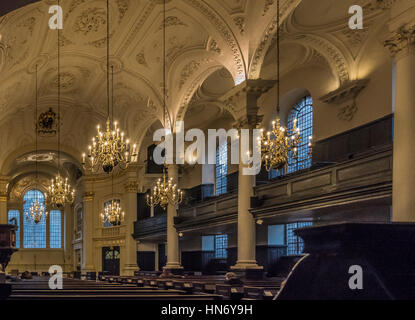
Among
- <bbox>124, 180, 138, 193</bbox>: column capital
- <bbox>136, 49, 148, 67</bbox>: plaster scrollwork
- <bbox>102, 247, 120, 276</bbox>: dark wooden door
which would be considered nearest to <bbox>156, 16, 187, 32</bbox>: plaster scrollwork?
<bbox>136, 49, 148, 67</bbox>: plaster scrollwork

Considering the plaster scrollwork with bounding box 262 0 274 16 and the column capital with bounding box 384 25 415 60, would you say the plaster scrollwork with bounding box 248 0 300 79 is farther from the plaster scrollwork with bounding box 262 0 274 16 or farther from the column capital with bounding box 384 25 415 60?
the column capital with bounding box 384 25 415 60

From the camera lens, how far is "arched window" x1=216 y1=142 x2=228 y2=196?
24.8 m

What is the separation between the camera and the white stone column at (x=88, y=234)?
30053mm

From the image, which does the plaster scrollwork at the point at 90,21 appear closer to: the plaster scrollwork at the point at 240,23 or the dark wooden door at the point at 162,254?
the plaster scrollwork at the point at 240,23

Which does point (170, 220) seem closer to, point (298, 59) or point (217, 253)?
point (217, 253)

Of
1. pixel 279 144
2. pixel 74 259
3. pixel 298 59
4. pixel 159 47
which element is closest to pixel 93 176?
pixel 74 259

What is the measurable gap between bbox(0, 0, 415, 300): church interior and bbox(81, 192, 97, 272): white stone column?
925mm

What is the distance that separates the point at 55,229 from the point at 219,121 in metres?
21.0

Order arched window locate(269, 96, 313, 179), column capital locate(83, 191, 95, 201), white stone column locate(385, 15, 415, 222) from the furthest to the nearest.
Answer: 1. column capital locate(83, 191, 95, 201)
2. arched window locate(269, 96, 313, 179)
3. white stone column locate(385, 15, 415, 222)

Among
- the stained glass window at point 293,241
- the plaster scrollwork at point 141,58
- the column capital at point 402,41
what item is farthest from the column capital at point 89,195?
the column capital at point 402,41

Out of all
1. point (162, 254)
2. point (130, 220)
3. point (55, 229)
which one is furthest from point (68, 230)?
point (162, 254)

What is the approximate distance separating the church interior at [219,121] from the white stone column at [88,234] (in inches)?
36.4

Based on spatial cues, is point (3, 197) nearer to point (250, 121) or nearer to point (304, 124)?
point (304, 124)

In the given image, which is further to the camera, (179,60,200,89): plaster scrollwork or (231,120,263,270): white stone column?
(179,60,200,89): plaster scrollwork
